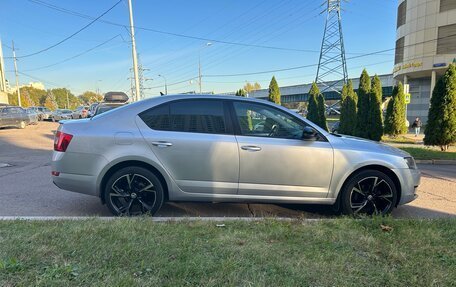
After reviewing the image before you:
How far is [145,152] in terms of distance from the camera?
435cm

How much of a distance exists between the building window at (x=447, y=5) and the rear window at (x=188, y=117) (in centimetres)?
3806

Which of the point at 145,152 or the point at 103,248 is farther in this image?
the point at 145,152

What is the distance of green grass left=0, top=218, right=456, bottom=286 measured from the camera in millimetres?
2748

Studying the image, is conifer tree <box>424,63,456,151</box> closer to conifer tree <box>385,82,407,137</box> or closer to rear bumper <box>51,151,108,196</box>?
conifer tree <box>385,82,407,137</box>

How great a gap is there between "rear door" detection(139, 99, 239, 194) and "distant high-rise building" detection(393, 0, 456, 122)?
34.7 metres

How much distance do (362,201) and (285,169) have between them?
3.98 feet

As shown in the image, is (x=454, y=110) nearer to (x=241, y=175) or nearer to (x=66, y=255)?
(x=241, y=175)

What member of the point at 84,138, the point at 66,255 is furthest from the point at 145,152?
the point at 66,255

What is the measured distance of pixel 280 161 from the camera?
173 inches

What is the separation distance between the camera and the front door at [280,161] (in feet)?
14.4

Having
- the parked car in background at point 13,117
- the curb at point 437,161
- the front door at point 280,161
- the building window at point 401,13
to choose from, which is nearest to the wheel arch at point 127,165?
the front door at point 280,161

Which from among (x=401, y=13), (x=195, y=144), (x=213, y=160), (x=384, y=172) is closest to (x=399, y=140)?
(x=384, y=172)

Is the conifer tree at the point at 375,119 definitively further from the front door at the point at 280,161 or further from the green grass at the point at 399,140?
the front door at the point at 280,161

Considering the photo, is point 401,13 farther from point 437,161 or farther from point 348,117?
point 437,161
